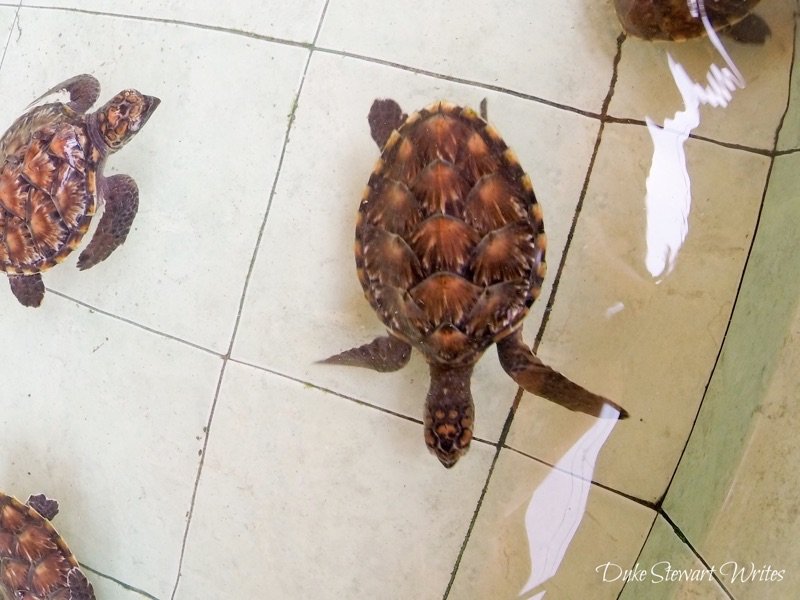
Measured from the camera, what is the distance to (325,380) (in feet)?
6.07

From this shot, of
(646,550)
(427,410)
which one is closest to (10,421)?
(427,410)

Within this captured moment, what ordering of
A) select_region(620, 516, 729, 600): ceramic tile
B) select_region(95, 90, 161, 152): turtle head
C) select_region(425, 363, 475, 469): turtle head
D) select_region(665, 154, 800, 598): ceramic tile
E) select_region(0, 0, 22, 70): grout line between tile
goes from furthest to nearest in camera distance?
select_region(0, 0, 22, 70): grout line between tile < select_region(95, 90, 161, 152): turtle head < select_region(425, 363, 475, 469): turtle head < select_region(620, 516, 729, 600): ceramic tile < select_region(665, 154, 800, 598): ceramic tile

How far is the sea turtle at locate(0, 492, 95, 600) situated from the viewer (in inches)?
77.2

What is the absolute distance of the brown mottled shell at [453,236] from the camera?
1.37 meters

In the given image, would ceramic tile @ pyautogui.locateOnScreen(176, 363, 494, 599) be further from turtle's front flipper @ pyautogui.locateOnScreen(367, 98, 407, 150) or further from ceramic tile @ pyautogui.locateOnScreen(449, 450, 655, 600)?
turtle's front flipper @ pyautogui.locateOnScreen(367, 98, 407, 150)

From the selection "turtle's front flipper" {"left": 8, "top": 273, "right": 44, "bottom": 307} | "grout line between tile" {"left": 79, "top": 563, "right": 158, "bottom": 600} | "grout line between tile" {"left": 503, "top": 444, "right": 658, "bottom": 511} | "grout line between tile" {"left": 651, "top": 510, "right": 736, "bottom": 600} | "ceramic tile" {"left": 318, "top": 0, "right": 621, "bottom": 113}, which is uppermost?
"ceramic tile" {"left": 318, "top": 0, "right": 621, "bottom": 113}

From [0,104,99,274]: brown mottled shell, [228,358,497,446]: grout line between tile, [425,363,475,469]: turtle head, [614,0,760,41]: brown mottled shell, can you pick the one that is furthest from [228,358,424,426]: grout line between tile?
[614,0,760,41]: brown mottled shell

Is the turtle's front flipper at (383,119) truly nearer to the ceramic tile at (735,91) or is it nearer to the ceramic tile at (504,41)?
the ceramic tile at (504,41)

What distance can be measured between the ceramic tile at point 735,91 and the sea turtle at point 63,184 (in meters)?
1.46

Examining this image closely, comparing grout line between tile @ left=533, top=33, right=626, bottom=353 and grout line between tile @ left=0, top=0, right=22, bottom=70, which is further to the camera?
grout line between tile @ left=0, top=0, right=22, bottom=70

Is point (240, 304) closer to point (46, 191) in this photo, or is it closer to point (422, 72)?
point (46, 191)

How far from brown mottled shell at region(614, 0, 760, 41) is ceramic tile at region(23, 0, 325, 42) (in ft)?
3.06

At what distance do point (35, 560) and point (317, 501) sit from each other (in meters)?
0.98

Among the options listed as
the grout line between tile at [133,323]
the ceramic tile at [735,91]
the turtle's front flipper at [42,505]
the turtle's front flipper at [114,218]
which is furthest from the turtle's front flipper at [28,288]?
the ceramic tile at [735,91]
